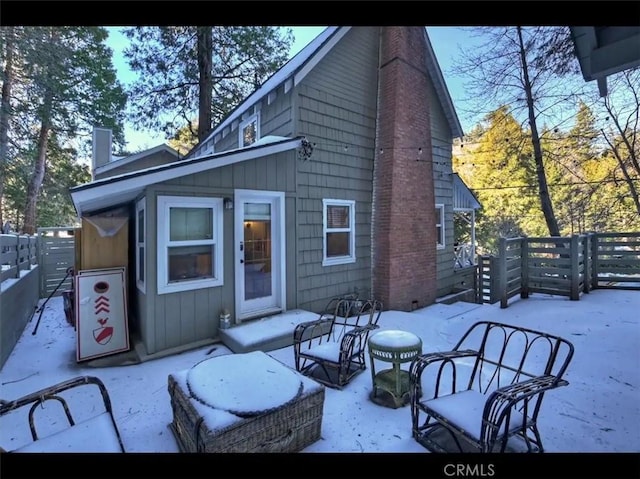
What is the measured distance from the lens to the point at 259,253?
16.6ft

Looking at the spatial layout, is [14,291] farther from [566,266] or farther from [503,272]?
[566,266]

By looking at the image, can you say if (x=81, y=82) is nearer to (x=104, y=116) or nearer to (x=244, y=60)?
(x=104, y=116)

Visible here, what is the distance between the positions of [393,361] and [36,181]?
13.9 meters

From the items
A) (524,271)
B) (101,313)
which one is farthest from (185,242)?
(524,271)

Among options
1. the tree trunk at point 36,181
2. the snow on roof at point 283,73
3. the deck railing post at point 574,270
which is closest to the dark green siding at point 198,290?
the snow on roof at point 283,73

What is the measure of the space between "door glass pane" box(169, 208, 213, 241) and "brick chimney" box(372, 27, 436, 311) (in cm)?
345

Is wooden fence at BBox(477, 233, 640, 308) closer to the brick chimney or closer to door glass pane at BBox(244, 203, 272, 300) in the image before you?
the brick chimney

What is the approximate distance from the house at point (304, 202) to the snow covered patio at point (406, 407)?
83 centimetres

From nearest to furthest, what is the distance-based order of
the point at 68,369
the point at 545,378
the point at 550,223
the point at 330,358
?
1. the point at 545,378
2. the point at 330,358
3. the point at 68,369
4. the point at 550,223

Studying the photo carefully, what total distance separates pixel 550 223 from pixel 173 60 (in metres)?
13.9

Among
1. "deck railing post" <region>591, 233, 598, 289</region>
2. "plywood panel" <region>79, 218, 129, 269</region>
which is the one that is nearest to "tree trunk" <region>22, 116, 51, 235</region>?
"plywood panel" <region>79, 218, 129, 269</region>

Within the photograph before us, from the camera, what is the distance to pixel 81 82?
9836 mm

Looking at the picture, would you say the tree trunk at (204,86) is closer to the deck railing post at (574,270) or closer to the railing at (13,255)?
the railing at (13,255)
